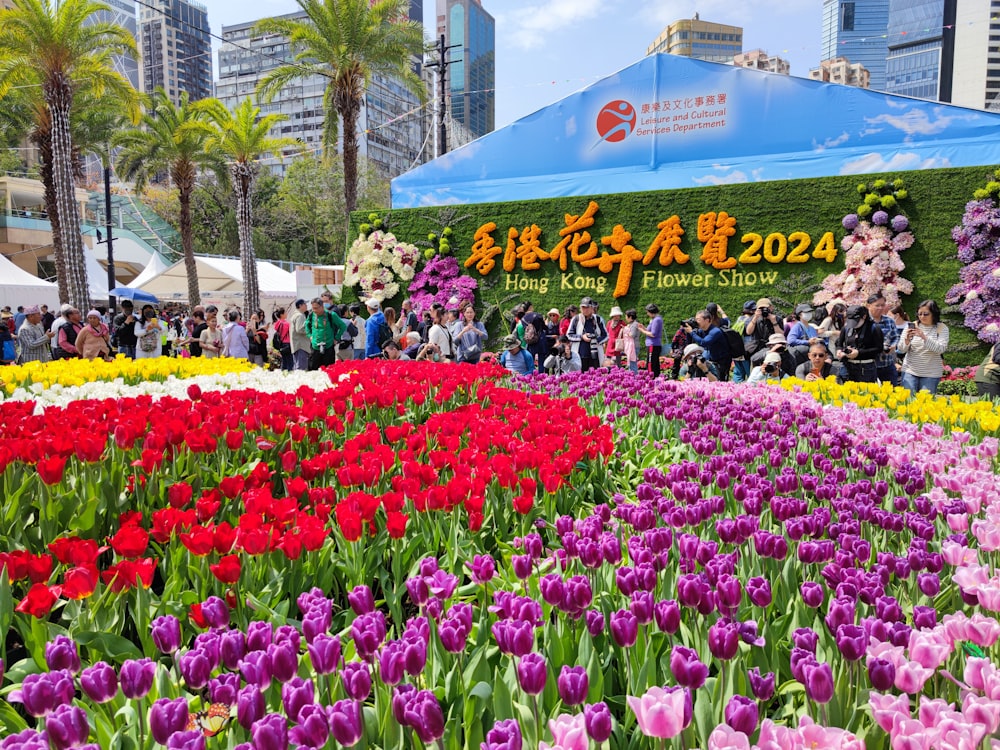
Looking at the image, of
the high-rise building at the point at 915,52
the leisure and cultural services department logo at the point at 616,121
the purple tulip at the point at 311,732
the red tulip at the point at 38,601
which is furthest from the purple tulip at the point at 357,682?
the high-rise building at the point at 915,52

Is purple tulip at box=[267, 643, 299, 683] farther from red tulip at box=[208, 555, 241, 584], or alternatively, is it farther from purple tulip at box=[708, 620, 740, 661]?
purple tulip at box=[708, 620, 740, 661]

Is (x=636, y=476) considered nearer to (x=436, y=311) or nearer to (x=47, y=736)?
(x=47, y=736)

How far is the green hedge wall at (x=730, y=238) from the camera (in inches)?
494

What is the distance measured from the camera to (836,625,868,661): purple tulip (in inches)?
56.2

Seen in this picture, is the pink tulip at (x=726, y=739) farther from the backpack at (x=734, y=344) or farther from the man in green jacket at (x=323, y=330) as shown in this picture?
the man in green jacket at (x=323, y=330)

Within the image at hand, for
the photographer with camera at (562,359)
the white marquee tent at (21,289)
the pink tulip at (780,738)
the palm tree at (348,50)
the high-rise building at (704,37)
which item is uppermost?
the high-rise building at (704,37)

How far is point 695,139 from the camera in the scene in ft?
52.2

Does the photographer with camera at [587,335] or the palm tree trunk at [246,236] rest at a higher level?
the palm tree trunk at [246,236]

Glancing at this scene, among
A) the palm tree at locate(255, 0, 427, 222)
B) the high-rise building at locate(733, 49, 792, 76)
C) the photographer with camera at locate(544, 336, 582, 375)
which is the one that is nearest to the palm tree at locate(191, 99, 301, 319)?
the palm tree at locate(255, 0, 427, 222)

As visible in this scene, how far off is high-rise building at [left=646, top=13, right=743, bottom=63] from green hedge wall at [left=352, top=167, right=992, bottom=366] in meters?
139

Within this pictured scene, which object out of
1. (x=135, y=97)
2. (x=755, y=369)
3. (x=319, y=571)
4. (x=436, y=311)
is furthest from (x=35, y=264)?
(x=319, y=571)

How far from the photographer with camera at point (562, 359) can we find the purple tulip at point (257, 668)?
8.84 m

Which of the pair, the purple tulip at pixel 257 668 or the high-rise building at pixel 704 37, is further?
the high-rise building at pixel 704 37

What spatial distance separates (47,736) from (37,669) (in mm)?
721
